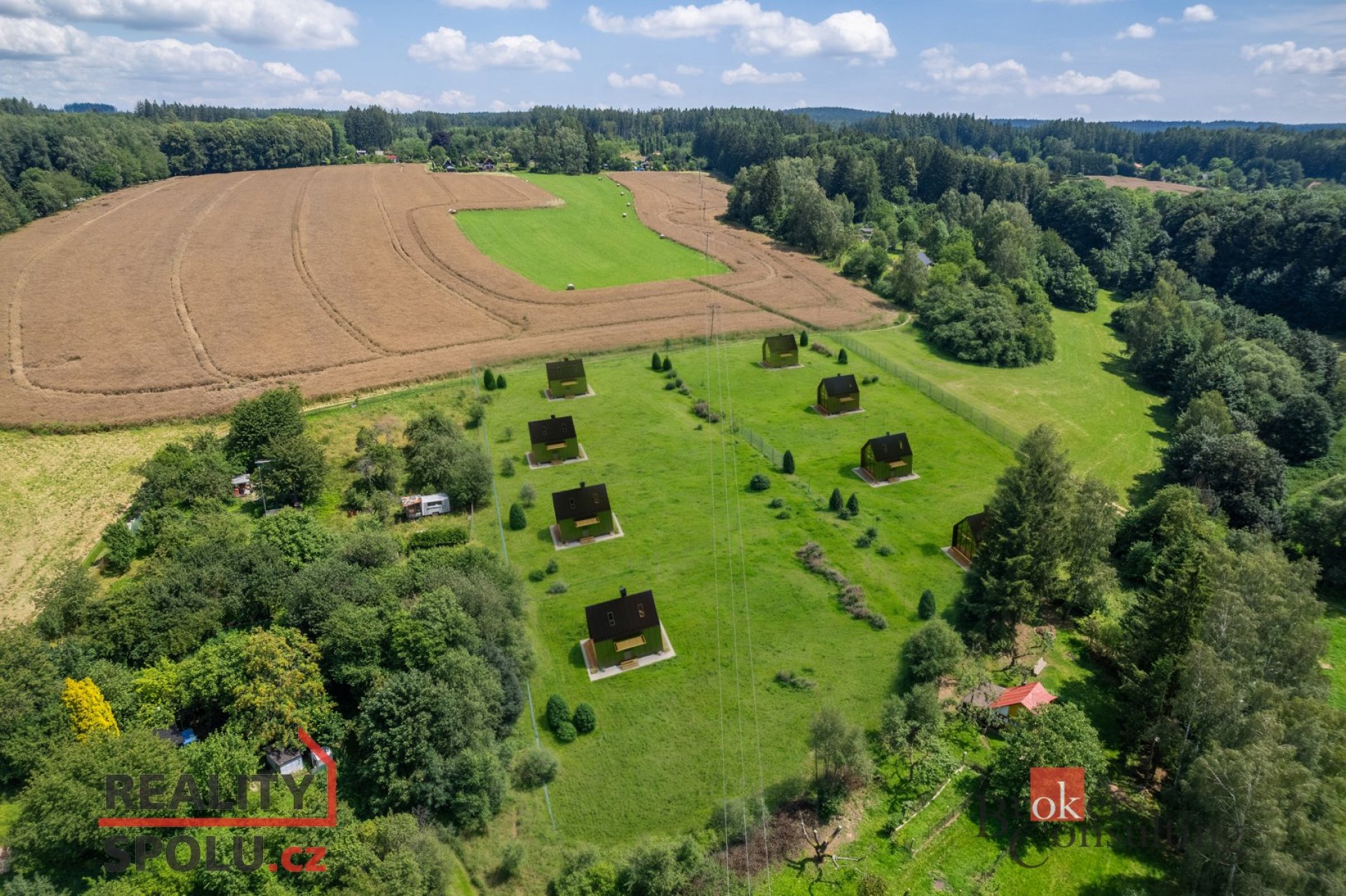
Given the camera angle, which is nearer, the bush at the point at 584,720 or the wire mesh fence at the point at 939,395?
the bush at the point at 584,720

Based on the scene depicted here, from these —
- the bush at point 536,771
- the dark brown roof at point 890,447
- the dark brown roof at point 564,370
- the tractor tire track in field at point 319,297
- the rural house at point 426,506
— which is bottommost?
the bush at point 536,771

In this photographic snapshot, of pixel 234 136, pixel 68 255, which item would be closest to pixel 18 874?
pixel 68 255

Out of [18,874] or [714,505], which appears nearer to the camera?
[18,874]

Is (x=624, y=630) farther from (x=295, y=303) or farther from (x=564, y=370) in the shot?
(x=295, y=303)

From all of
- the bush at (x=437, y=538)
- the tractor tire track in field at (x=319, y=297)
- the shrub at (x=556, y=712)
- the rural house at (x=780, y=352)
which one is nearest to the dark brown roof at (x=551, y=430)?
the bush at (x=437, y=538)

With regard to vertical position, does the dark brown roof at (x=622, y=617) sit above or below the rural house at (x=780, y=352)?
below

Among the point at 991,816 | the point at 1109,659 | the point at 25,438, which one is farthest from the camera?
the point at 25,438

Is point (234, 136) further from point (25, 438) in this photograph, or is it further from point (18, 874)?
point (18, 874)

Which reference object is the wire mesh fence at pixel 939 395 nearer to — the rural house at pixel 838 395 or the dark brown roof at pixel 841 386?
the rural house at pixel 838 395
